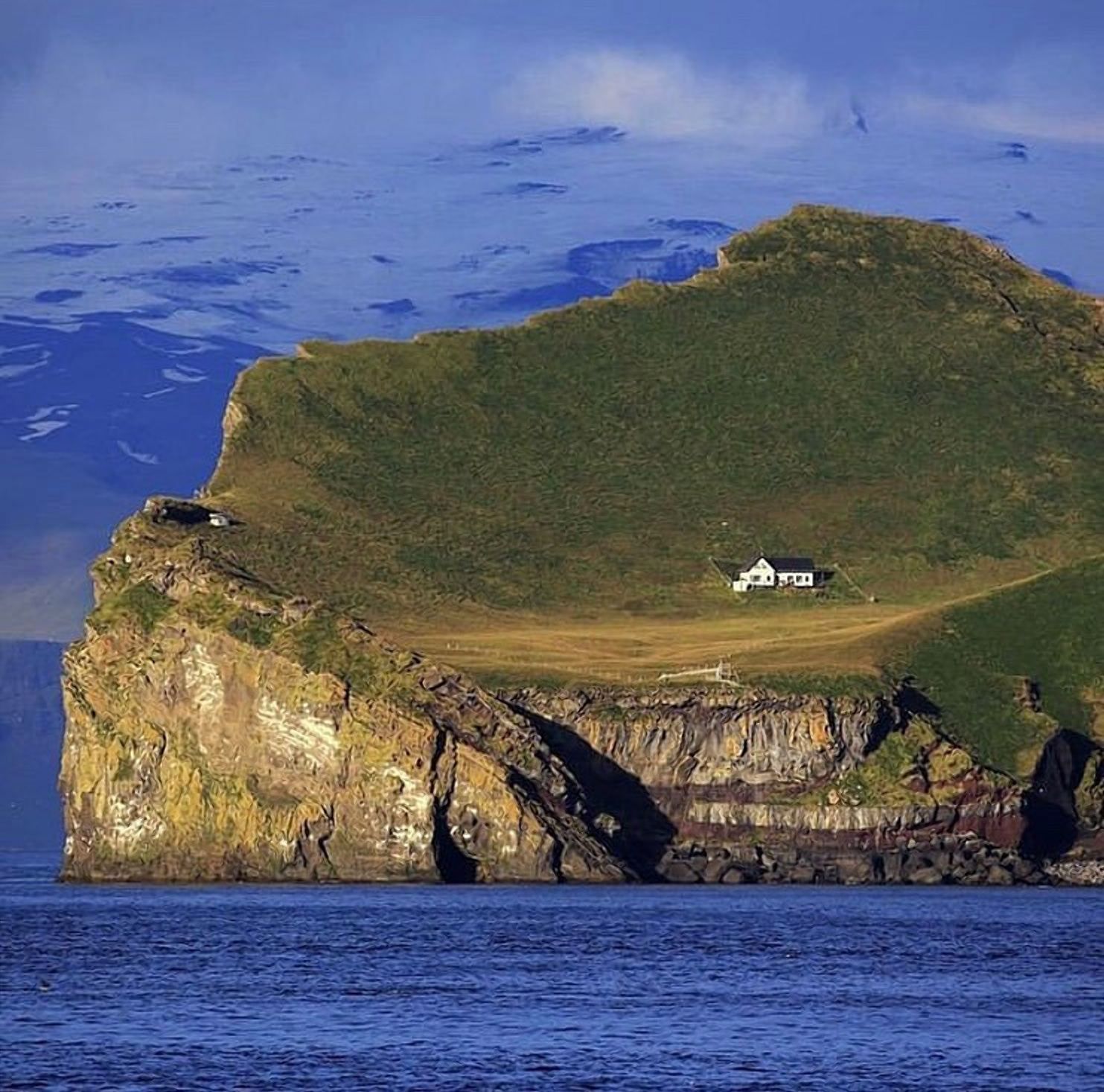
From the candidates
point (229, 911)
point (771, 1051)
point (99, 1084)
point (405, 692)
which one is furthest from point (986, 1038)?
point (405, 692)

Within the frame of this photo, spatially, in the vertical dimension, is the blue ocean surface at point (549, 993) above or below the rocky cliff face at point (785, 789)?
below

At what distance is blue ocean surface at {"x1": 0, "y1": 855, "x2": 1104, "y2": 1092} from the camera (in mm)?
95062

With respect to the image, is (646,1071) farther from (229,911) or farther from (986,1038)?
(229,911)

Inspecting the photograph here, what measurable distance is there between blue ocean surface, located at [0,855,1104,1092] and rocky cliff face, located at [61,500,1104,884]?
549 inches

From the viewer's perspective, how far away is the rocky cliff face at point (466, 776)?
180 metres

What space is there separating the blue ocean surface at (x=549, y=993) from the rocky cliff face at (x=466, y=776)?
549 inches

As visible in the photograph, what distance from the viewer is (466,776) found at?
178125 millimetres

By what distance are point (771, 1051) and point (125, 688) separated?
327ft

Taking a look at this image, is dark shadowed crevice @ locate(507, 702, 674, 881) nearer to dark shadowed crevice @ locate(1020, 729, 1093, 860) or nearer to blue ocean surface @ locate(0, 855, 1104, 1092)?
dark shadowed crevice @ locate(1020, 729, 1093, 860)

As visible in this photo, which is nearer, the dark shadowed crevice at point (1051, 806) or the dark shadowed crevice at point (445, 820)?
the dark shadowed crevice at point (445, 820)

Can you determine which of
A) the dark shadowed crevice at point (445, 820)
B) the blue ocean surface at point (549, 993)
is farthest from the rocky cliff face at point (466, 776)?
the blue ocean surface at point (549, 993)

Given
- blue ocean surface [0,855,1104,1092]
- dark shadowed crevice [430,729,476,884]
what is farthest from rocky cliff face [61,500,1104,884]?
blue ocean surface [0,855,1104,1092]

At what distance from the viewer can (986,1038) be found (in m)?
103

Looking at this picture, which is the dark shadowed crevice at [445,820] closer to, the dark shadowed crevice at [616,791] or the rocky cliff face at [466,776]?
the rocky cliff face at [466,776]
